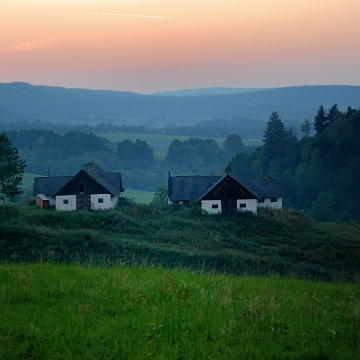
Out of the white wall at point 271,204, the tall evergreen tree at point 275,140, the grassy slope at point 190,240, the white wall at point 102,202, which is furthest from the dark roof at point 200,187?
the tall evergreen tree at point 275,140

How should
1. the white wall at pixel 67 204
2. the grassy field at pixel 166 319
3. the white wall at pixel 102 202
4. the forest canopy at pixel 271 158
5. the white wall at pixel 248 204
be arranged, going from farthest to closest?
the forest canopy at pixel 271 158, the white wall at pixel 248 204, the white wall at pixel 102 202, the white wall at pixel 67 204, the grassy field at pixel 166 319

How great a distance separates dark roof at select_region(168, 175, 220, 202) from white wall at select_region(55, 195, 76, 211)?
9481mm

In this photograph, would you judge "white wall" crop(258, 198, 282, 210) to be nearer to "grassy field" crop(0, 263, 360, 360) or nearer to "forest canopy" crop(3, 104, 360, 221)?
"forest canopy" crop(3, 104, 360, 221)

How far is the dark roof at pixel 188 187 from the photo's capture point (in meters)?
49.2

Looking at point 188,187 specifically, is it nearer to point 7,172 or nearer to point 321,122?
point 7,172

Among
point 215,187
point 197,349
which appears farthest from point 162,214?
point 197,349

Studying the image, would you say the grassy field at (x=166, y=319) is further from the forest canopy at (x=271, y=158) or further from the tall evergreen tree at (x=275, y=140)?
the tall evergreen tree at (x=275, y=140)

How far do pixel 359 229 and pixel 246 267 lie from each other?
2716 cm

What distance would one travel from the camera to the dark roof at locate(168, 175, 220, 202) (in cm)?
4925

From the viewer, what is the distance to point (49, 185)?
5075 centimetres

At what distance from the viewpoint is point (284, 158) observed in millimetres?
102125

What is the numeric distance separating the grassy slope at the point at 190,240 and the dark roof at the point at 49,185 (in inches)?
166

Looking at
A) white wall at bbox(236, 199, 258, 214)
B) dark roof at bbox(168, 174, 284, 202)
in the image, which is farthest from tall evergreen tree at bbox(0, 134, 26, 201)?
white wall at bbox(236, 199, 258, 214)

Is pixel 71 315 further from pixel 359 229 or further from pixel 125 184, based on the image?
pixel 125 184
